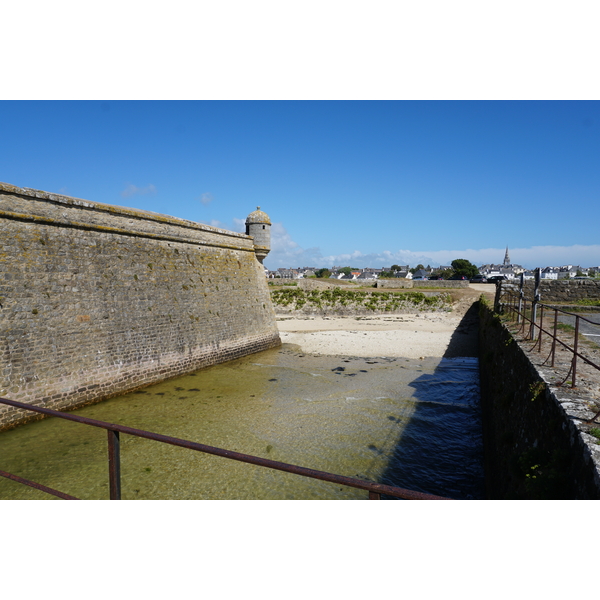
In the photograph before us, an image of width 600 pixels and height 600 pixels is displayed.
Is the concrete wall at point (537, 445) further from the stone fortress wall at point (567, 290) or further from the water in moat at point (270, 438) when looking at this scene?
the stone fortress wall at point (567, 290)

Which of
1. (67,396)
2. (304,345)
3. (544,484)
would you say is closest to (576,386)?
(544,484)

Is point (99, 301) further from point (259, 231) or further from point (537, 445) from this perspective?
point (537, 445)

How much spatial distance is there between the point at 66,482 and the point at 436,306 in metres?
28.2

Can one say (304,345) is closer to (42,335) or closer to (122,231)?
(122,231)

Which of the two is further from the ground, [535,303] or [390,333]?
[535,303]

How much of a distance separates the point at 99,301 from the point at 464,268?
75408 millimetres

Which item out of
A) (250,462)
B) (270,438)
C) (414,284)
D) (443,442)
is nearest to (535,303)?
(443,442)

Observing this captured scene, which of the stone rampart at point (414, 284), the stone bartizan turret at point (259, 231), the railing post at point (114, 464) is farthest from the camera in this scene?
the stone rampart at point (414, 284)

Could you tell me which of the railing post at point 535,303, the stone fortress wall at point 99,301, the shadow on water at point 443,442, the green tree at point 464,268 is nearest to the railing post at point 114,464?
the shadow on water at point 443,442

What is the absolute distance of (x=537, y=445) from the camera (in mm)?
4062

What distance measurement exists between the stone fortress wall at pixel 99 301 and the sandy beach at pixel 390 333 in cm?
599

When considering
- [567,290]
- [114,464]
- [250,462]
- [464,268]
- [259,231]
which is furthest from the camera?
[464,268]

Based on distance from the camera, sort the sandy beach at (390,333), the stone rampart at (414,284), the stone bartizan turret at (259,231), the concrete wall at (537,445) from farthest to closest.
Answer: the stone rampart at (414,284) → the stone bartizan turret at (259,231) → the sandy beach at (390,333) → the concrete wall at (537,445)

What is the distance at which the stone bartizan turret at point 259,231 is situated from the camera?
1945 cm
